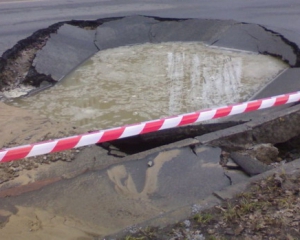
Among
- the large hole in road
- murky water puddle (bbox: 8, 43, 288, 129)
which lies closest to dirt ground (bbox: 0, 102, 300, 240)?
the large hole in road

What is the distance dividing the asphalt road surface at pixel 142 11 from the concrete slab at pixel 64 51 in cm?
53

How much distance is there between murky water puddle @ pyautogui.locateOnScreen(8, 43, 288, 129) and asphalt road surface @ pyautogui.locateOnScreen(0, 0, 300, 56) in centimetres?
113

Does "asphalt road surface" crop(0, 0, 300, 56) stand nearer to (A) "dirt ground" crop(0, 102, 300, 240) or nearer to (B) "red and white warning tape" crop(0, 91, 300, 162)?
(B) "red and white warning tape" crop(0, 91, 300, 162)

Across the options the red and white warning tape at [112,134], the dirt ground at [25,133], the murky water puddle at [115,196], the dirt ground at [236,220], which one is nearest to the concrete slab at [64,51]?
the dirt ground at [25,133]

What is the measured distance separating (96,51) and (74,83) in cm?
150

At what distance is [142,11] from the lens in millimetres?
10406

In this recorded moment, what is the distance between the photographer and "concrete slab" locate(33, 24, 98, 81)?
7.75 meters

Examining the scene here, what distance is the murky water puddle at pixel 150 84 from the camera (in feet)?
21.7

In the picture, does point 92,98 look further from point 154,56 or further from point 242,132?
point 242,132

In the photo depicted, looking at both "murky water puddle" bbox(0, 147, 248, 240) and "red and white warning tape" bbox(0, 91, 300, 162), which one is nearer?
"murky water puddle" bbox(0, 147, 248, 240)

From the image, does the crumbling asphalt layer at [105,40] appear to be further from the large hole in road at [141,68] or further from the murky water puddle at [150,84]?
the murky water puddle at [150,84]

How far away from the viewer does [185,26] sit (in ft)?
31.2

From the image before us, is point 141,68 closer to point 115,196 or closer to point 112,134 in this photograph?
point 112,134

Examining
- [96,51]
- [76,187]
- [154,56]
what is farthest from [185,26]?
[76,187]
